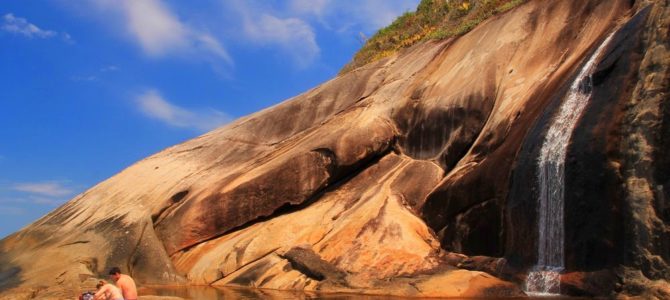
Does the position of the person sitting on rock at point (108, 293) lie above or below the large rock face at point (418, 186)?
below

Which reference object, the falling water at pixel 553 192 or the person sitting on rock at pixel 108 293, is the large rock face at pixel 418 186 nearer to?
the falling water at pixel 553 192

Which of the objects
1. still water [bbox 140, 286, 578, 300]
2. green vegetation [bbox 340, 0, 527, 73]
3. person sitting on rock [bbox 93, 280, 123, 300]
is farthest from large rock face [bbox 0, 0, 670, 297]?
person sitting on rock [bbox 93, 280, 123, 300]

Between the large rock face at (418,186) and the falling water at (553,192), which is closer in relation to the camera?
the large rock face at (418,186)

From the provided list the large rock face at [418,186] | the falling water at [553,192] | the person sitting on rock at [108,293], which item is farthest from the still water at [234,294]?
the person sitting on rock at [108,293]

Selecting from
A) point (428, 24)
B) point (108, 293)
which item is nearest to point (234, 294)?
point (108, 293)

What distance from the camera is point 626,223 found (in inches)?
498

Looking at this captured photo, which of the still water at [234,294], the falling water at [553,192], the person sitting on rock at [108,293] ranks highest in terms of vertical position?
the falling water at [553,192]

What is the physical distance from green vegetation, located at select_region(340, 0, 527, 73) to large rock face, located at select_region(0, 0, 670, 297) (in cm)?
169

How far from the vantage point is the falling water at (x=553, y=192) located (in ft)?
46.5

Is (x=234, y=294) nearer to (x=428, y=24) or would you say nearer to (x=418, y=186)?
(x=418, y=186)

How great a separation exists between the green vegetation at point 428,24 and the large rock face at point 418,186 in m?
1.69

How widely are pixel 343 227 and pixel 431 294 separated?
5.37 m

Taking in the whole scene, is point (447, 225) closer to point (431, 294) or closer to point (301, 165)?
point (431, 294)

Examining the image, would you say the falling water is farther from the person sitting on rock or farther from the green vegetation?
the green vegetation
